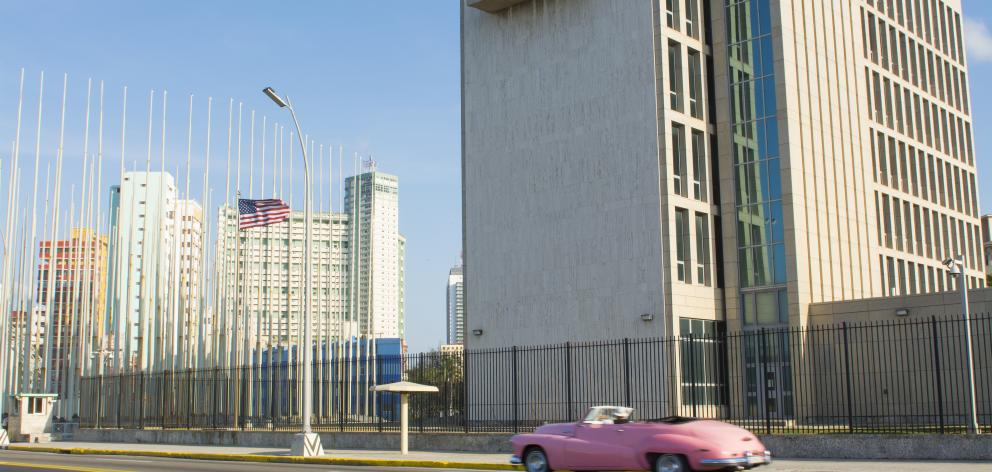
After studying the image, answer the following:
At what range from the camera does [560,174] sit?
146ft

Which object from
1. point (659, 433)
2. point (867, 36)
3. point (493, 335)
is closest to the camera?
point (659, 433)

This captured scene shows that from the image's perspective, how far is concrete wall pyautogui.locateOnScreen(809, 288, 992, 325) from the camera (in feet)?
122

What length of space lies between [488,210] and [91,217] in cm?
2538

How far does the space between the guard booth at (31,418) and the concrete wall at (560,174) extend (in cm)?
2006

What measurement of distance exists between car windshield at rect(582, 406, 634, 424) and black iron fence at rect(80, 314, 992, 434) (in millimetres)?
11307

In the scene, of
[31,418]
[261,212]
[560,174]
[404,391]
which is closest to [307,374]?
[404,391]

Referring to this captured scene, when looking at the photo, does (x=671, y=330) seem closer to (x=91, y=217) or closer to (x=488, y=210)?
(x=488, y=210)

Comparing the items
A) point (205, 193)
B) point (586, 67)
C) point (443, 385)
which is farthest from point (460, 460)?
point (205, 193)

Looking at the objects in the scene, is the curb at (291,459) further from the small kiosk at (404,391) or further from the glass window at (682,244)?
the glass window at (682,244)

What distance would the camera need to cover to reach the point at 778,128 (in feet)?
141

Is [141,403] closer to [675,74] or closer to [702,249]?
[702,249]

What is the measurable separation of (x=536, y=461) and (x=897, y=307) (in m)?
24.3

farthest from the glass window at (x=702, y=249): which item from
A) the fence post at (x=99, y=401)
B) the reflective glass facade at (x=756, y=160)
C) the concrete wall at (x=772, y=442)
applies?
the fence post at (x=99, y=401)

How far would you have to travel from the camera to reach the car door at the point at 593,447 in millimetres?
18183
